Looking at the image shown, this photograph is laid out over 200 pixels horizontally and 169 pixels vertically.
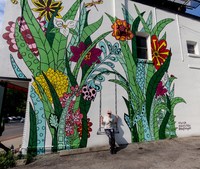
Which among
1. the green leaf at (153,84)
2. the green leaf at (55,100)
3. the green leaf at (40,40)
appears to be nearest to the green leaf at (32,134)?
the green leaf at (55,100)

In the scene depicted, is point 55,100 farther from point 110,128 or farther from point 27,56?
point 110,128

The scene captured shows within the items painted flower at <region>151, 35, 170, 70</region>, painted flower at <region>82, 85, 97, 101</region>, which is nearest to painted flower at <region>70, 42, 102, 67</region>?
painted flower at <region>82, 85, 97, 101</region>

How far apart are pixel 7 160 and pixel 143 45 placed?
839 cm

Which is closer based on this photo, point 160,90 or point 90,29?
point 90,29

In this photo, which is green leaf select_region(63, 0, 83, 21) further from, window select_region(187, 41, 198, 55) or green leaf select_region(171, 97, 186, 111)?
window select_region(187, 41, 198, 55)

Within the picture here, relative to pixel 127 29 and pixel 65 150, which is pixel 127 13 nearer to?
pixel 127 29

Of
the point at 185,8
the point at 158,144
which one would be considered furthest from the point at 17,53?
the point at 185,8

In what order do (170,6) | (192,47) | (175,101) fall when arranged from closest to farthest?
(175,101)
(192,47)
(170,6)

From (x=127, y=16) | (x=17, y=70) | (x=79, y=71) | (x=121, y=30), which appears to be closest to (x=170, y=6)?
(x=127, y=16)

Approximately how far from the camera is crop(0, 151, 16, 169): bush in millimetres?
5590

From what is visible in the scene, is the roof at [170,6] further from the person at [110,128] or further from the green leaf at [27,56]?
the person at [110,128]

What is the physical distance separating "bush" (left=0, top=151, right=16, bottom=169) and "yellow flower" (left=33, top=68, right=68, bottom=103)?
2.49 meters

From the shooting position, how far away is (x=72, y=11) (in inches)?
332

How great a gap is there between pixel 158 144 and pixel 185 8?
9715 mm
